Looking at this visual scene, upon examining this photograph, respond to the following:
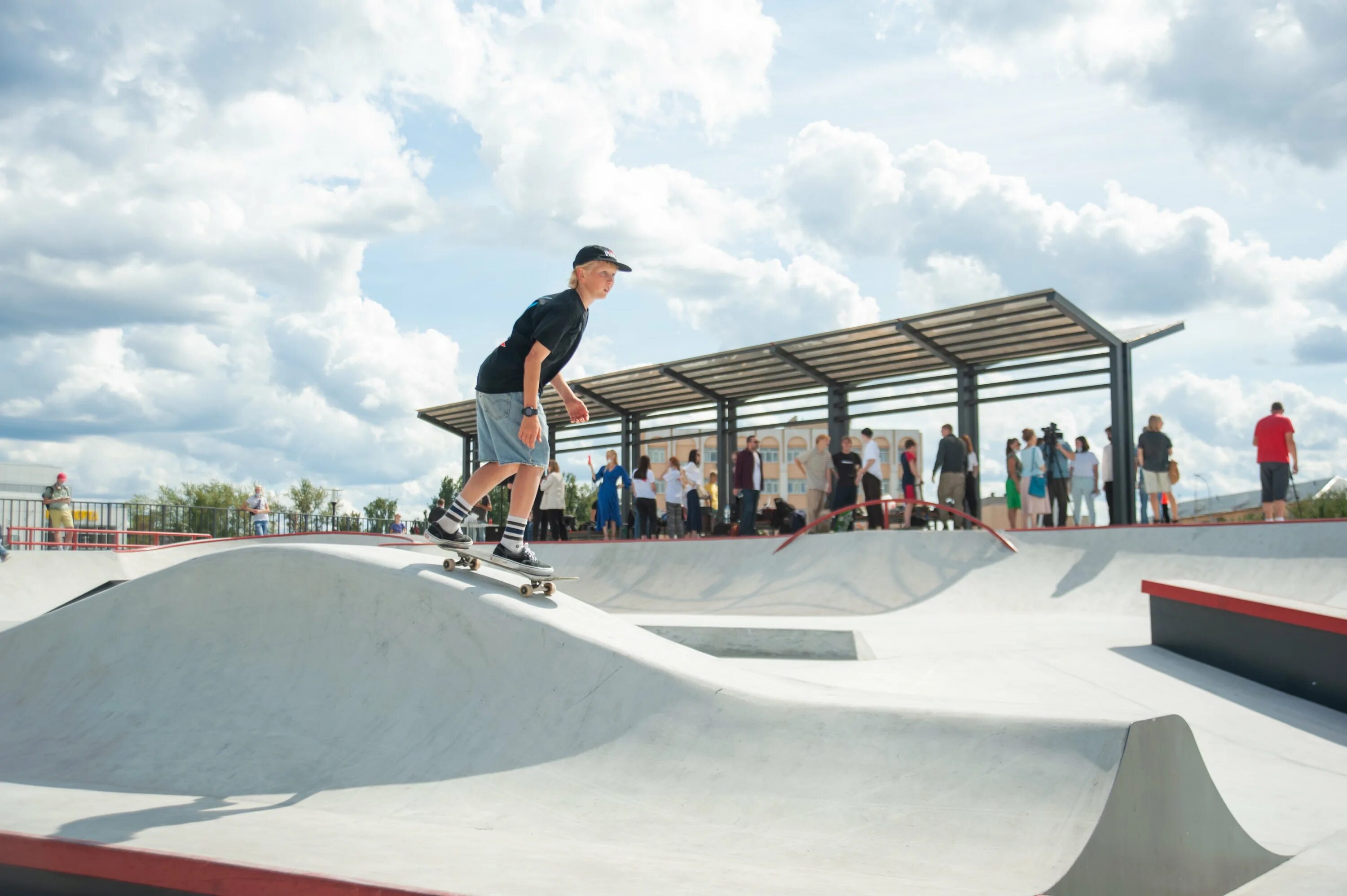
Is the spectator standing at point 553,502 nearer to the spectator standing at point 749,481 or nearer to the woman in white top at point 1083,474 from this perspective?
the spectator standing at point 749,481

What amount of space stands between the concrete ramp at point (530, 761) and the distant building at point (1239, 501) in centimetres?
3267

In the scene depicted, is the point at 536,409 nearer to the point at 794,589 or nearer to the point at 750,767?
the point at 750,767

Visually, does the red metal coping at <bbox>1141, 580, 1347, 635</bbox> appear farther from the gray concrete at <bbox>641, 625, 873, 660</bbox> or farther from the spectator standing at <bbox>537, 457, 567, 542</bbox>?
the spectator standing at <bbox>537, 457, 567, 542</bbox>

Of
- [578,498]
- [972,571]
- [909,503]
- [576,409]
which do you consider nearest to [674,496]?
[909,503]

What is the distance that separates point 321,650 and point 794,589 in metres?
7.34

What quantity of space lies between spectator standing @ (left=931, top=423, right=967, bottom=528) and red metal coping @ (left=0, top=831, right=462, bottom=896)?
39.8 feet

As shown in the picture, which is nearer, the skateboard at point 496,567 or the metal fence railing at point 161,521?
the skateboard at point 496,567

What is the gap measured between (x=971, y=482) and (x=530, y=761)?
38.3ft

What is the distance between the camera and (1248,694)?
6.19 meters

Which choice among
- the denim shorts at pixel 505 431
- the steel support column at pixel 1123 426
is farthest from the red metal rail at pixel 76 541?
the steel support column at pixel 1123 426

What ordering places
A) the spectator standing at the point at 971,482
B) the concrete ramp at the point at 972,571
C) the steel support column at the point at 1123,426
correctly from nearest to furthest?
the concrete ramp at the point at 972,571 < the steel support column at the point at 1123,426 < the spectator standing at the point at 971,482

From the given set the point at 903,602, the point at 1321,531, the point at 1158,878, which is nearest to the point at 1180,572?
the point at 1321,531

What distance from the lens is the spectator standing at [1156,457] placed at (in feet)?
41.9

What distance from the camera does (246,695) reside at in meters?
4.20
